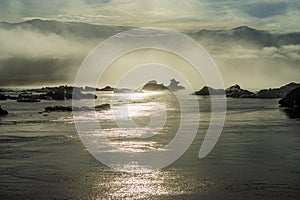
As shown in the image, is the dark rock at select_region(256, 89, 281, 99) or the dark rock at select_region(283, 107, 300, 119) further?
the dark rock at select_region(256, 89, 281, 99)

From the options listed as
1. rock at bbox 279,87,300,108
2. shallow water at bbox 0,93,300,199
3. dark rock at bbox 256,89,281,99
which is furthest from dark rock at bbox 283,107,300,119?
dark rock at bbox 256,89,281,99

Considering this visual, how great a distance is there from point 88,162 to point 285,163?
10459mm

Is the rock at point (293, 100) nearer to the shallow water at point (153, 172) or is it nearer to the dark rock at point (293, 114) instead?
the dark rock at point (293, 114)

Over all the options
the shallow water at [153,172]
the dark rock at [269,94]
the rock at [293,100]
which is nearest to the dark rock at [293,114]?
the rock at [293,100]

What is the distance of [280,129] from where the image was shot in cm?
4294

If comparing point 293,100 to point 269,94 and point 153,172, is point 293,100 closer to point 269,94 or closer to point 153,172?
point 153,172

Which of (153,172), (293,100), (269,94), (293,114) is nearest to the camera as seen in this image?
(153,172)

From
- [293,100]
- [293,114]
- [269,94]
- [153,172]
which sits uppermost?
[269,94]

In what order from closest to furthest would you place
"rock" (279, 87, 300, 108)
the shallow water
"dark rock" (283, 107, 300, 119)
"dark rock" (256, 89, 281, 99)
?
the shallow water
"dark rock" (283, 107, 300, 119)
"rock" (279, 87, 300, 108)
"dark rock" (256, 89, 281, 99)

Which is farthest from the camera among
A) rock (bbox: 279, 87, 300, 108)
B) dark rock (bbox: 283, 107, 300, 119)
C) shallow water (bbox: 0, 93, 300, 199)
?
rock (bbox: 279, 87, 300, 108)

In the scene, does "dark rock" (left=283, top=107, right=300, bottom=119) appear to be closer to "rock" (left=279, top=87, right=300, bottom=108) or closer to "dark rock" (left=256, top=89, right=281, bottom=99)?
"rock" (left=279, top=87, right=300, bottom=108)

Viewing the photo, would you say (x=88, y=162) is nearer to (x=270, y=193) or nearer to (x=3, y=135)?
(x=270, y=193)

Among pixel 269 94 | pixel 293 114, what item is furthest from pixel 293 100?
pixel 269 94

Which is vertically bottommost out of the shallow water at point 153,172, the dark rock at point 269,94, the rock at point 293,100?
the shallow water at point 153,172
